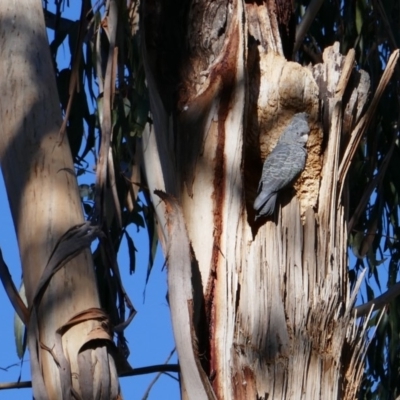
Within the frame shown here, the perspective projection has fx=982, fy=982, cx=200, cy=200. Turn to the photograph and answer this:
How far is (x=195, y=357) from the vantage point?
145 centimetres

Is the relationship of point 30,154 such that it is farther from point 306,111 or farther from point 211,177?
point 306,111

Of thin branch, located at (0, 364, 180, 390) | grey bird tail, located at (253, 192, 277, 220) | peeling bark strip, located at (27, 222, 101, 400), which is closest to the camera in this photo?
peeling bark strip, located at (27, 222, 101, 400)

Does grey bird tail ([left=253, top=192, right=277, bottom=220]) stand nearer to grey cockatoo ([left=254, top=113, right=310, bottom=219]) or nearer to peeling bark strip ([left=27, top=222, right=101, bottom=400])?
grey cockatoo ([left=254, top=113, right=310, bottom=219])

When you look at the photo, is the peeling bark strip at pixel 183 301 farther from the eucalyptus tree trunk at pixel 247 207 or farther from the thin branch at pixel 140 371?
the thin branch at pixel 140 371

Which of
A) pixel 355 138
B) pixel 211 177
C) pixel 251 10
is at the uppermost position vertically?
pixel 251 10

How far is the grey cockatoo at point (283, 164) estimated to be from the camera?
1.63 metres

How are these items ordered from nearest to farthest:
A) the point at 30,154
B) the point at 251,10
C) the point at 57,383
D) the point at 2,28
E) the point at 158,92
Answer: the point at 57,383, the point at 30,154, the point at 2,28, the point at 158,92, the point at 251,10

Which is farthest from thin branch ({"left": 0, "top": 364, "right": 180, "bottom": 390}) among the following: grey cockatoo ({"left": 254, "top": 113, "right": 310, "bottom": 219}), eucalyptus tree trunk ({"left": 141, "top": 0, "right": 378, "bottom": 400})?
grey cockatoo ({"left": 254, "top": 113, "right": 310, "bottom": 219})

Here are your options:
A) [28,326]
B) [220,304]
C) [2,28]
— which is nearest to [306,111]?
[220,304]

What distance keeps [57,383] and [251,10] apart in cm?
87

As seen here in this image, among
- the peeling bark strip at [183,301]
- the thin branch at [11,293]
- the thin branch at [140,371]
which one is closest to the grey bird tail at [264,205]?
the peeling bark strip at [183,301]

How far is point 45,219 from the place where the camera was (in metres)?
1.47

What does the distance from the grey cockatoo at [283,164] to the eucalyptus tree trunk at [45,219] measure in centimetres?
32

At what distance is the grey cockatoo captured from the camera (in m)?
1.63
